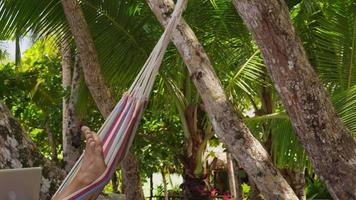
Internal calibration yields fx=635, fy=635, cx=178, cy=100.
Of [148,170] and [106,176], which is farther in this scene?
[148,170]

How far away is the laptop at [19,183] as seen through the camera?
1719 mm

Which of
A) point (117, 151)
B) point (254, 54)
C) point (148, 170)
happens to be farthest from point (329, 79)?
point (148, 170)

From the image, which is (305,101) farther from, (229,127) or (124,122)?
(124,122)

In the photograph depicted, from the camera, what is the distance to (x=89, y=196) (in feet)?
5.85

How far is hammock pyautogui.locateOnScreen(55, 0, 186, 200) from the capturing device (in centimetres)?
194

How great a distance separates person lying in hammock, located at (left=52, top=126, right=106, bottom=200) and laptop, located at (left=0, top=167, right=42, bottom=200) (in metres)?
0.07

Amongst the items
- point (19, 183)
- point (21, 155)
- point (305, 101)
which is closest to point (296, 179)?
point (305, 101)

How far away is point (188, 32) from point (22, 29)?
5.66 ft

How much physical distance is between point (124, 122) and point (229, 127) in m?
0.83

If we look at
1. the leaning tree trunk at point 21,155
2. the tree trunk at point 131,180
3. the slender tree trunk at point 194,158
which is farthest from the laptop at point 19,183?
the slender tree trunk at point 194,158

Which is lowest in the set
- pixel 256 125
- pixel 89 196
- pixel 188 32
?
pixel 89 196

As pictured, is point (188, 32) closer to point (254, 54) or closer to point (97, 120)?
point (254, 54)

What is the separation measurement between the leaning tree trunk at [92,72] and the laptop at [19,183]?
7.01ft

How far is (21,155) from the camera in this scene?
7.42 feet
